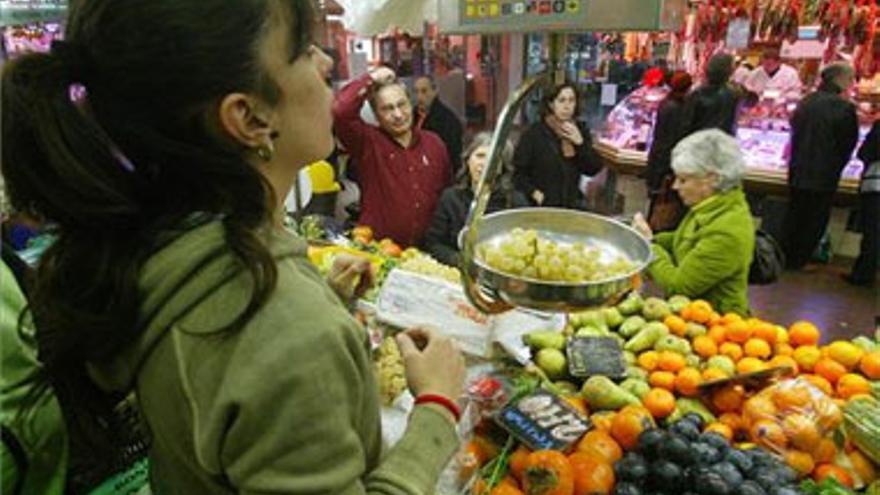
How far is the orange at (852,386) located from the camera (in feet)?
5.74

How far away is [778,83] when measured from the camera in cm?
596

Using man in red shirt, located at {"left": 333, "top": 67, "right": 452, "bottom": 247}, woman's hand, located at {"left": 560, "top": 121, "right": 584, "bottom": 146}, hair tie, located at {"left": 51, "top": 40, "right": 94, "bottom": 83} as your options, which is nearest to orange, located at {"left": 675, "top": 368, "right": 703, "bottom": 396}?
hair tie, located at {"left": 51, "top": 40, "right": 94, "bottom": 83}

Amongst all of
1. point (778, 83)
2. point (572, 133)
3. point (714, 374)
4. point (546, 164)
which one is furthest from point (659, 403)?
point (778, 83)

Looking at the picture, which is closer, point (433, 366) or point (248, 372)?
point (248, 372)

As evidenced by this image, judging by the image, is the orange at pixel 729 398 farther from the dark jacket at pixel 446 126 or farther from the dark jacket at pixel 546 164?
the dark jacket at pixel 446 126

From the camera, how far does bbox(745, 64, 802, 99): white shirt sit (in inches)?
232

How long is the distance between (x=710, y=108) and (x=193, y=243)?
A: 206 inches

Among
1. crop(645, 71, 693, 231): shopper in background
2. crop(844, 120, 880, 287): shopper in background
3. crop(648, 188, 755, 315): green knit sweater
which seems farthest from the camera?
crop(645, 71, 693, 231): shopper in background

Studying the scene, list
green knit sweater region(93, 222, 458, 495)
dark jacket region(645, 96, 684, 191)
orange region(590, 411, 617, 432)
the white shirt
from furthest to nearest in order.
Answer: the white shirt
dark jacket region(645, 96, 684, 191)
orange region(590, 411, 617, 432)
green knit sweater region(93, 222, 458, 495)

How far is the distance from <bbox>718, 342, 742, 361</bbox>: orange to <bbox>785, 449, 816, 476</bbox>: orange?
19.3 inches

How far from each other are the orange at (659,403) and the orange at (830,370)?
515 millimetres

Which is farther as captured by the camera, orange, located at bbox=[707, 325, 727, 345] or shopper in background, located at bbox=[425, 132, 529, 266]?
shopper in background, located at bbox=[425, 132, 529, 266]

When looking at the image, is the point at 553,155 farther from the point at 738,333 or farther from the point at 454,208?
the point at 738,333

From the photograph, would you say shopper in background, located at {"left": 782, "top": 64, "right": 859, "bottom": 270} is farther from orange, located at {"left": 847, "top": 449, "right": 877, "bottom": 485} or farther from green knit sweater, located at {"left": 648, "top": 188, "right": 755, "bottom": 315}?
orange, located at {"left": 847, "top": 449, "right": 877, "bottom": 485}
